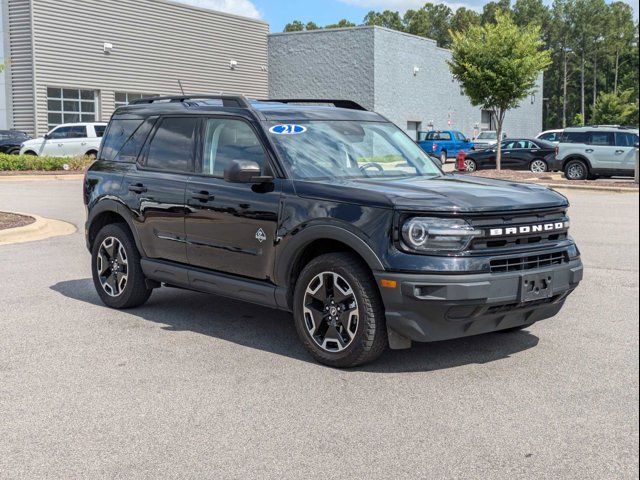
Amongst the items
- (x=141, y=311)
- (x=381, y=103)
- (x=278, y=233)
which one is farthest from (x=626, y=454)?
(x=381, y=103)

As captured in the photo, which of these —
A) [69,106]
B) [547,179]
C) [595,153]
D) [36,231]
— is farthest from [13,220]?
[69,106]

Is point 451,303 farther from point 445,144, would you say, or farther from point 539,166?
point 445,144

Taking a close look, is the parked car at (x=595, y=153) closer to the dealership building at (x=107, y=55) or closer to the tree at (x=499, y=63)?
the tree at (x=499, y=63)

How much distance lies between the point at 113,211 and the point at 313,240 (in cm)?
268

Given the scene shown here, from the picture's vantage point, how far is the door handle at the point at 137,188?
736 cm

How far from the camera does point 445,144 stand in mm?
44375

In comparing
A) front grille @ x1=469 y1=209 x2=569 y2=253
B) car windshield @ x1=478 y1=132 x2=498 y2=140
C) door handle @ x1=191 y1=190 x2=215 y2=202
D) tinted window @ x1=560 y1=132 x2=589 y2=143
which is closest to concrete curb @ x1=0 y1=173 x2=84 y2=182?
tinted window @ x1=560 y1=132 x2=589 y2=143

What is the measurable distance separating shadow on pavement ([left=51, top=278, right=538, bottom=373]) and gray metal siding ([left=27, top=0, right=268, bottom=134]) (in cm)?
3223

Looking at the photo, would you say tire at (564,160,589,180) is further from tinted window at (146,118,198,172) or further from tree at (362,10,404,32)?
tree at (362,10,404,32)

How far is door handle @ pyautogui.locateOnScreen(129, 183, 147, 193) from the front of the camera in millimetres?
7355

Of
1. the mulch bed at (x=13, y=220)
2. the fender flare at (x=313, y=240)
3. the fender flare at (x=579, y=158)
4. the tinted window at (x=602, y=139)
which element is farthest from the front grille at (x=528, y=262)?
the fender flare at (x=579, y=158)

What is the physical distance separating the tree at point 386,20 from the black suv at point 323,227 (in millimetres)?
113161

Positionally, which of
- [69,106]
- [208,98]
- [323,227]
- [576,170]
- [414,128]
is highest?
[69,106]

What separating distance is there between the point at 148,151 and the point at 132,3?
1454 inches
